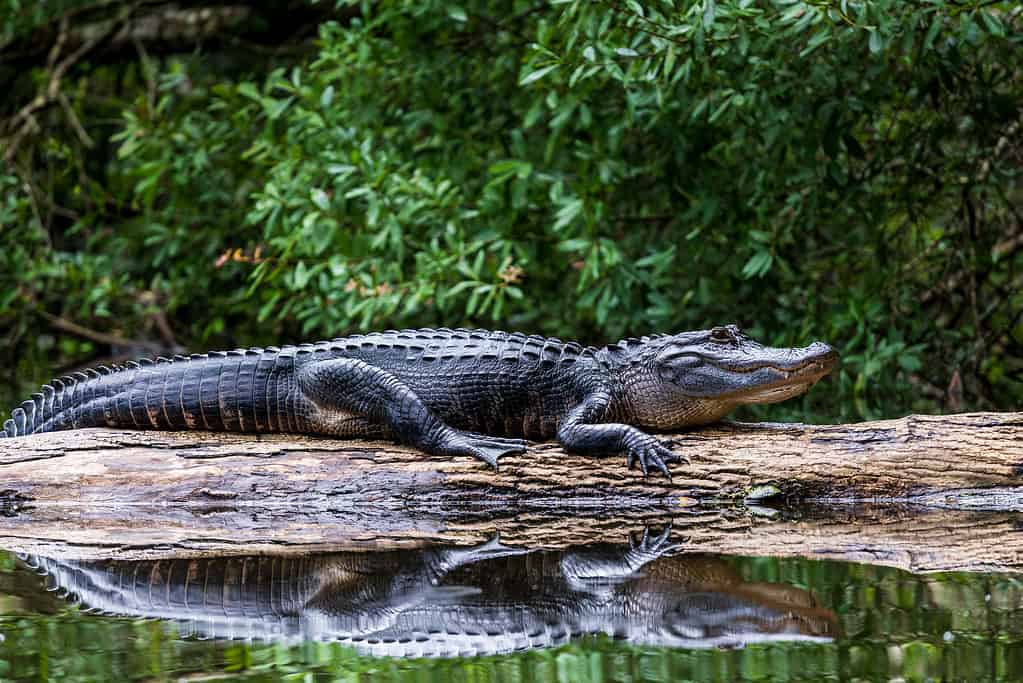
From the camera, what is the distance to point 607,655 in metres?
3.00

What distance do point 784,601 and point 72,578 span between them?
2.07 meters

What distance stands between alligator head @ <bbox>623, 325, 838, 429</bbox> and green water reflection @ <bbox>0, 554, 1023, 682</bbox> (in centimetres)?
173

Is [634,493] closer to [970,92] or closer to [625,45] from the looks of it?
[625,45]

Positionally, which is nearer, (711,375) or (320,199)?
(711,375)

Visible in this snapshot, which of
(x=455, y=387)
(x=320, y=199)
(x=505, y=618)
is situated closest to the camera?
(x=505, y=618)

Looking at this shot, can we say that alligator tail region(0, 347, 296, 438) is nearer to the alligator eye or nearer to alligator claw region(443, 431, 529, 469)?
alligator claw region(443, 431, 529, 469)

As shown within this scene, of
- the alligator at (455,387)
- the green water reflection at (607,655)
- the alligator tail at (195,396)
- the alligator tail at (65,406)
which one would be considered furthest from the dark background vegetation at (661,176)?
the green water reflection at (607,655)

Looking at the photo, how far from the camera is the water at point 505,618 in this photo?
292 centimetres

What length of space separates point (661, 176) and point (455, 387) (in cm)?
403

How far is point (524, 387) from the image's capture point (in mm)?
5324

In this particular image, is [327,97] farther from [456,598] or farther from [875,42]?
[456,598]

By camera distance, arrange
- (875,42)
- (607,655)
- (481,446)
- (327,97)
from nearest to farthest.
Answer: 1. (607,655)
2. (481,446)
3. (875,42)
4. (327,97)

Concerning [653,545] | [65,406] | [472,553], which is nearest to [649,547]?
[653,545]

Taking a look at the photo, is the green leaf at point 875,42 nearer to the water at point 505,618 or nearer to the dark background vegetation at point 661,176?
the dark background vegetation at point 661,176
